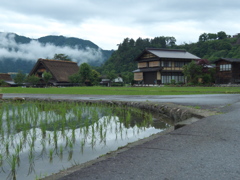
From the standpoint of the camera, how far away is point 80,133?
4605 mm

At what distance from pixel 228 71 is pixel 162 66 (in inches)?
345

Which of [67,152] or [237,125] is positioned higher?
[237,125]

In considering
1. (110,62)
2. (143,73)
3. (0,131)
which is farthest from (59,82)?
(0,131)

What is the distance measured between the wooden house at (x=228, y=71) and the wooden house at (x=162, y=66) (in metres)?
4.86

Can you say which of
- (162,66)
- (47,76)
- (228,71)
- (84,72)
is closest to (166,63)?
(162,66)

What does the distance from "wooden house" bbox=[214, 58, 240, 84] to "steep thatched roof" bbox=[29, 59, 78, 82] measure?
912 inches

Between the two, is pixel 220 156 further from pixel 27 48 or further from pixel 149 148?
pixel 27 48

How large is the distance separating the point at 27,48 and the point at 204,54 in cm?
7584

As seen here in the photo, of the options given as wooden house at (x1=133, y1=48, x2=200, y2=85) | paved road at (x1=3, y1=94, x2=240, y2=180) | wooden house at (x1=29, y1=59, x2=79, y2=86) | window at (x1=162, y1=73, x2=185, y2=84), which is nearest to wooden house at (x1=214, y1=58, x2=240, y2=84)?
wooden house at (x1=133, y1=48, x2=200, y2=85)

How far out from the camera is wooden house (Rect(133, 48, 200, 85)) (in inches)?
1382

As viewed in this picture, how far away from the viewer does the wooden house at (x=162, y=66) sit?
3511 centimetres

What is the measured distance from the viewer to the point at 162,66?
115 feet

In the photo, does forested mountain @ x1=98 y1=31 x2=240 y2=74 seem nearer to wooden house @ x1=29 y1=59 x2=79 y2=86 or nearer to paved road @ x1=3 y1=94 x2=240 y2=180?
wooden house @ x1=29 y1=59 x2=79 y2=86

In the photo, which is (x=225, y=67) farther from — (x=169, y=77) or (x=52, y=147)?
(x=52, y=147)
